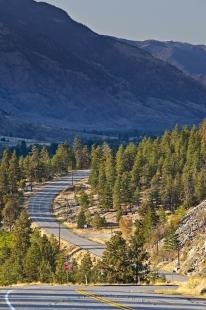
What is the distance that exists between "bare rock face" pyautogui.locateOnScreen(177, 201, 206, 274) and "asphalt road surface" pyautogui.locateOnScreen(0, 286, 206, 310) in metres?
61.8

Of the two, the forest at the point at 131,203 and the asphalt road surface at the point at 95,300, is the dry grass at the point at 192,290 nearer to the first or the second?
the asphalt road surface at the point at 95,300

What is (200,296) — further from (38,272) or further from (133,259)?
(38,272)

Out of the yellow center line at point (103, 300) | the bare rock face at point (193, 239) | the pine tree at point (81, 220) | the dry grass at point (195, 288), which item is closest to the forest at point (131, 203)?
the bare rock face at point (193, 239)

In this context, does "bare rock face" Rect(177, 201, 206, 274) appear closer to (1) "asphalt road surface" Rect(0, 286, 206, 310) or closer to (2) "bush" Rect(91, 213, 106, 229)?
(2) "bush" Rect(91, 213, 106, 229)

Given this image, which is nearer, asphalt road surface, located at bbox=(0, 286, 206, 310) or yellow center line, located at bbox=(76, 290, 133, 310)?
yellow center line, located at bbox=(76, 290, 133, 310)

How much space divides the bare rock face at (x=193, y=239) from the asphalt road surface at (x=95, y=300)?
61.8m

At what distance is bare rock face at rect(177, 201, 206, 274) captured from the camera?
108175 mm

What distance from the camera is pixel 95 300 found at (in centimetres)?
3347

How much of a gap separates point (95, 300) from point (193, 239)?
92.8 m

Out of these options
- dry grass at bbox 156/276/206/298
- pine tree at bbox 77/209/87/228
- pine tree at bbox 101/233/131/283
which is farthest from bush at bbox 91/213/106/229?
dry grass at bbox 156/276/206/298

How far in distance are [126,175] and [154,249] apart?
161 feet

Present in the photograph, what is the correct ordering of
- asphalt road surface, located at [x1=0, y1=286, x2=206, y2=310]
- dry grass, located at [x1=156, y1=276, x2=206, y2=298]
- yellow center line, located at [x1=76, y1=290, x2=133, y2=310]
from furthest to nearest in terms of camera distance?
dry grass, located at [x1=156, y1=276, x2=206, y2=298]
asphalt road surface, located at [x1=0, y1=286, x2=206, y2=310]
yellow center line, located at [x1=76, y1=290, x2=133, y2=310]

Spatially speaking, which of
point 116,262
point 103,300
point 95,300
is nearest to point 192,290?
point 103,300

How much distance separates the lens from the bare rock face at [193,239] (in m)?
108
